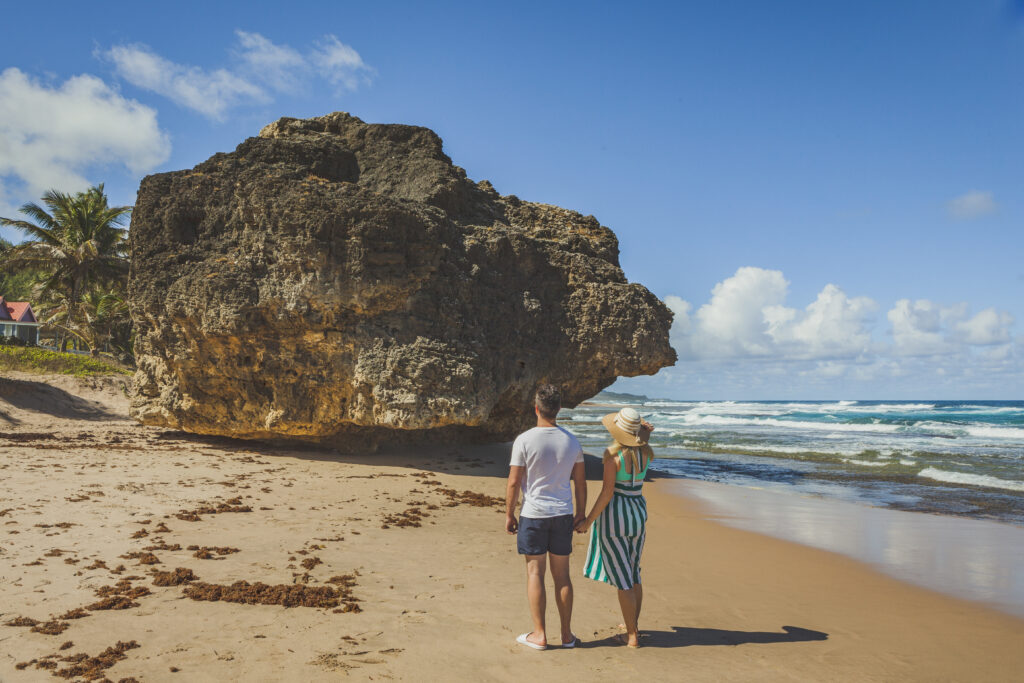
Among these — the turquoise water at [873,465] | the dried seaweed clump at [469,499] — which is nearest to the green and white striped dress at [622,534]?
the dried seaweed clump at [469,499]

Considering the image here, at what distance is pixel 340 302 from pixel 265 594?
22.1 feet

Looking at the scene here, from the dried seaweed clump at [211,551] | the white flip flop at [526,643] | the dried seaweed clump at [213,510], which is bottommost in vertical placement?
the white flip flop at [526,643]

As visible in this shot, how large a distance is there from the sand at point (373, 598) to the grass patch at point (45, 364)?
15.2 meters

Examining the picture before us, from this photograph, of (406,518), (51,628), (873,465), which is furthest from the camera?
(873,465)

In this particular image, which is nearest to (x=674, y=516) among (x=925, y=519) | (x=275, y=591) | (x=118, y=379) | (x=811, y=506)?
(x=811, y=506)

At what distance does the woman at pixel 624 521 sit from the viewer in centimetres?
430

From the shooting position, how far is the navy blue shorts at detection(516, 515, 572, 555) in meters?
4.17

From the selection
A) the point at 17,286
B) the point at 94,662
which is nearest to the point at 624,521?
the point at 94,662

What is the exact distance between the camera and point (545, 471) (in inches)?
166

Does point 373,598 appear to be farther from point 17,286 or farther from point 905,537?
point 17,286

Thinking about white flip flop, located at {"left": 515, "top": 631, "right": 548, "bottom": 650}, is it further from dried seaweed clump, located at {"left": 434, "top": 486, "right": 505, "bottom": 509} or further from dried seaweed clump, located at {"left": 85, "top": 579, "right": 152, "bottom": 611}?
dried seaweed clump, located at {"left": 434, "top": 486, "right": 505, "bottom": 509}

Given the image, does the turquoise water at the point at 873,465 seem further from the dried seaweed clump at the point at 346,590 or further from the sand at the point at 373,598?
the dried seaweed clump at the point at 346,590

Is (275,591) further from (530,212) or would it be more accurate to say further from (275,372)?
(530,212)

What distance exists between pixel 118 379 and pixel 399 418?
16568mm
